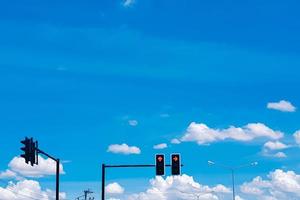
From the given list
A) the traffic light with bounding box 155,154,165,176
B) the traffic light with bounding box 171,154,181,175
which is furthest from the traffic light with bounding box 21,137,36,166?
the traffic light with bounding box 171,154,181,175

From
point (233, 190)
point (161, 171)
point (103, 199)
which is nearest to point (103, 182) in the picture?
point (103, 199)

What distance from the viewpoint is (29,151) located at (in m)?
26.8

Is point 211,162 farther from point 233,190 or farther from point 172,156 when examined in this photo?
point 172,156

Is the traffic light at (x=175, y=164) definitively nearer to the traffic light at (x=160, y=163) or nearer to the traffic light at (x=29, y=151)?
the traffic light at (x=160, y=163)

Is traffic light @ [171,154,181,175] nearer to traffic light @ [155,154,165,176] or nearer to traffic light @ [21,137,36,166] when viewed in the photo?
traffic light @ [155,154,165,176]

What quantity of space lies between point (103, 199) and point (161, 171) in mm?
7476

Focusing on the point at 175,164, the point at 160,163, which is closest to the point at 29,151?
the point at 160,163

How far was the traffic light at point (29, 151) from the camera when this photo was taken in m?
26.6

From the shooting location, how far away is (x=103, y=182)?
37.4 m

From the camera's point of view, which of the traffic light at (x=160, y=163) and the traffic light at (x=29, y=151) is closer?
the traffic light at (x=29, y=151)

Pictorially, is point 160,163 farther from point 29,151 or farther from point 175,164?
point 29,151

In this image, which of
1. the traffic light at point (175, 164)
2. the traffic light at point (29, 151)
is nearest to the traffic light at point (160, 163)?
the traffic light at point (175, 164)

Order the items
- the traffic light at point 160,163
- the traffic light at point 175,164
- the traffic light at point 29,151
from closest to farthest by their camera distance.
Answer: the traffic light at point 29,151 → the traffic light at point 175,164 → the traffic light at point 160,163

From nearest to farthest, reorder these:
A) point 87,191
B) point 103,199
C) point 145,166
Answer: point 145,166 → point 103,199 → point 87,191
